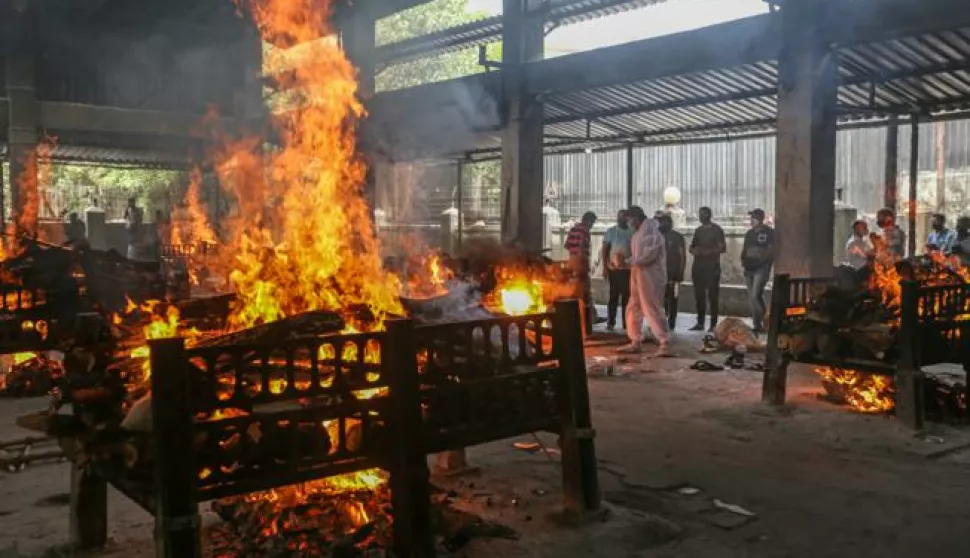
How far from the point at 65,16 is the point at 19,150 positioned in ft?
10.6

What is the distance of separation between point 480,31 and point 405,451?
12.8 m

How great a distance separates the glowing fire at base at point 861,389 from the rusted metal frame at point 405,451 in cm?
534

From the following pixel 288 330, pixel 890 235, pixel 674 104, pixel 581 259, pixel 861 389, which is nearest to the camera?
pixel 288 330

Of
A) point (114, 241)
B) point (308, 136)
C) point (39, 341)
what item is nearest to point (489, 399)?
point (39, 341)

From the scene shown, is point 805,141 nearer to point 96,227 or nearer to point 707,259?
point 707,259

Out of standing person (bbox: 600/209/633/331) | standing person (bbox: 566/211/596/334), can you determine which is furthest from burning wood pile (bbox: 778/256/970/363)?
standing person (bbox: 600/209/633/331)

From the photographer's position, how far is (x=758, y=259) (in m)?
12.9

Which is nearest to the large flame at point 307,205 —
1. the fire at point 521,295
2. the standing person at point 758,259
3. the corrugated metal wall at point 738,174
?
the fire at point 521,295

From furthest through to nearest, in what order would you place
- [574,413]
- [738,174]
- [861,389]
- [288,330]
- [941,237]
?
[738,174] → [941,237] → [861,389] → [574,413] → [288,330]

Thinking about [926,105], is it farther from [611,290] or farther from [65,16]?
[65,16]

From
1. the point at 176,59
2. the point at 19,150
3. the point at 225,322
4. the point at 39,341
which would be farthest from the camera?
the point at 176,59

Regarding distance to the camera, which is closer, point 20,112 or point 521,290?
point 521,290

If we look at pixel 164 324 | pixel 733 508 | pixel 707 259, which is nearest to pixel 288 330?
pixel 164 324

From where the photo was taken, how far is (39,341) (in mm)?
7504
